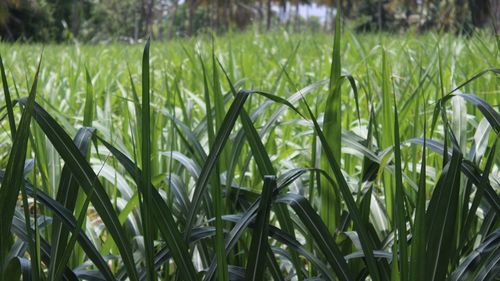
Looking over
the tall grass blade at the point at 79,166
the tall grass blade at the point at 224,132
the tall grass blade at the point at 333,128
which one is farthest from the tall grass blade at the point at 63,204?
the tall grass blade at the point at 333,128

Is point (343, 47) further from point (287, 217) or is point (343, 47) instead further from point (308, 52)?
point (287, 217)

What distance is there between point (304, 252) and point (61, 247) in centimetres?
31

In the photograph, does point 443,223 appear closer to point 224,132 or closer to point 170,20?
point 224,132

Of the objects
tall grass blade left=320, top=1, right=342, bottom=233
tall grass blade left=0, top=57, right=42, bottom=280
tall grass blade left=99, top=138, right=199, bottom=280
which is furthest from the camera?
tall grass blade left=320, top=1, right=342, bottom=233

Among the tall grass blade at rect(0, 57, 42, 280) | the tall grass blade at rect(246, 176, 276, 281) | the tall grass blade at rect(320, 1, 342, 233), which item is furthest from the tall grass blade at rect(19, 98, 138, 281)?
the tall grass blade at rect(320, 1, 342, 233)

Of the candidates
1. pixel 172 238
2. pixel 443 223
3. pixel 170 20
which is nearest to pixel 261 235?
pixel 172 238

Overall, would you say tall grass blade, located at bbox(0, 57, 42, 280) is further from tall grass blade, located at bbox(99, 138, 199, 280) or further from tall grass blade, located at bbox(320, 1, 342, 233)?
tall grass blade, located at bbox(320, 1, 342, 233)

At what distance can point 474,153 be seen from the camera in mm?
1003

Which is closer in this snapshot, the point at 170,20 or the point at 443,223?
the point at 443,223

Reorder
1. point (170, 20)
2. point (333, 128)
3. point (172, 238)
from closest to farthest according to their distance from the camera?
point (172, 238) < point (333, 128) < point (170, 20)

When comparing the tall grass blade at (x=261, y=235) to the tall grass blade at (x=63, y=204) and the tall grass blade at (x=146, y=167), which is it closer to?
the tall grass blade at (x=146, y=167)

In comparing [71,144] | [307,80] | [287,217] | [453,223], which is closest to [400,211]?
[453,223]

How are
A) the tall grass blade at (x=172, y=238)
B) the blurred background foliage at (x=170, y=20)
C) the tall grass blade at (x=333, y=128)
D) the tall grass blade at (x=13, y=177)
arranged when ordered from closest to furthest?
the tall grass blade at (x=13, y=177)
the tall grass blade at (x=172, y=238)
the tall grass blade at (x=333, y=128)
the blurred background foliage at (x=170, y=20)

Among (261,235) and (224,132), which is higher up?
(224,132)
